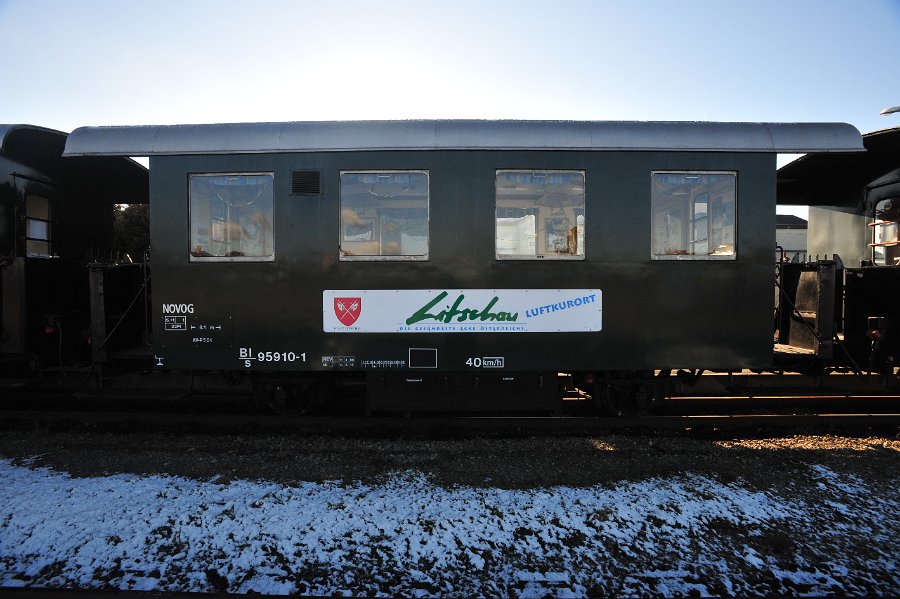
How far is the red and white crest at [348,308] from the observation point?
489cm

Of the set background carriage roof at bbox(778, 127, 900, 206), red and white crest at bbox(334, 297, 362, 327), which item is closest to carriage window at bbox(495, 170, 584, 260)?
red and white crest at bbox(334, 297, 362, 327)

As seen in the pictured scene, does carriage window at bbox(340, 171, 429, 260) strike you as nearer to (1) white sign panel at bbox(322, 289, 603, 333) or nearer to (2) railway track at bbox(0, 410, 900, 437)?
(1) white sign panel at bbox(322, 289, 603, 333)

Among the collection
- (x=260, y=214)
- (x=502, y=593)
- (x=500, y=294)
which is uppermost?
(x=260, y=214)

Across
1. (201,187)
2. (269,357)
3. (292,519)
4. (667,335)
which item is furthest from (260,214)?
(667,335)

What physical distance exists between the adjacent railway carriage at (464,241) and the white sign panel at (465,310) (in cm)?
2

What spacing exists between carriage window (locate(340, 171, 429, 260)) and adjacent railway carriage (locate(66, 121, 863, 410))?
2cm

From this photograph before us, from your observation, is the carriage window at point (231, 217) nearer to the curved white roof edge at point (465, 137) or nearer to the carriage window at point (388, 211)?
the curved white roof edge at point (465, 137)

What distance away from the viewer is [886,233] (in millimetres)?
6438

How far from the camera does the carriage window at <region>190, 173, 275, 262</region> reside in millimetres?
4938

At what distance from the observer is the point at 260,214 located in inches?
194

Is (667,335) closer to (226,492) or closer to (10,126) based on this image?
(226,492)

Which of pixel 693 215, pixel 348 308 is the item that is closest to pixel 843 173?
pixel 693 215

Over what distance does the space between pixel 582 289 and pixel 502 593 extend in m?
3.02

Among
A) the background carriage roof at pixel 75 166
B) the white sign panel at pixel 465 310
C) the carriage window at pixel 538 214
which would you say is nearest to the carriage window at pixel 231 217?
the white sign panel at pixel 465 310
